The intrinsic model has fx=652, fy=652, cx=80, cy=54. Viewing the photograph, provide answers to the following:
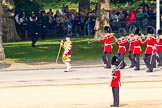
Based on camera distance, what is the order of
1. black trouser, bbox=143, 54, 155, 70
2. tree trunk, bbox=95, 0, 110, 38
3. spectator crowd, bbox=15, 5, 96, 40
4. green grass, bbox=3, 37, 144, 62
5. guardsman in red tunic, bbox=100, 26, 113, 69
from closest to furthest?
1. black trouser, bbox=143, 54, 155, 70
2. guardsman in red tunic, bbox=100, 26, 113, 69
3. green grass, bbox=3, 37, 144, 62
4. tree trunk, bbox=95, 0, 110, 38
5. spectator crowd, bbox=15, 5, 96, 40

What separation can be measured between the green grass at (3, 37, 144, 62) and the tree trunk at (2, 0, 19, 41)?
1142mm

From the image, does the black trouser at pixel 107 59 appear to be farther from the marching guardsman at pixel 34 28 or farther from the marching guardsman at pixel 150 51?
the marching guardsman at pixel 34 28

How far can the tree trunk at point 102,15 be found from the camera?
39375 mm

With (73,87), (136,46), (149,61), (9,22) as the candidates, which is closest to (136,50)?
(136,46)

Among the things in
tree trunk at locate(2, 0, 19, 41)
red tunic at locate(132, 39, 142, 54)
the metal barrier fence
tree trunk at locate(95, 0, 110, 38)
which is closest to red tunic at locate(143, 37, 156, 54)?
red tunic at locate(132, 39, 142, 54)

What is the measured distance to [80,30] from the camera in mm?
45125

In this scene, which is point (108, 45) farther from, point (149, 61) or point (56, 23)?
point (56, 23)

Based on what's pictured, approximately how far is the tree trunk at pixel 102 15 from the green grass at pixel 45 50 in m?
0.95

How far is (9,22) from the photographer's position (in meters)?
41.3

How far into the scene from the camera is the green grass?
32.2 metres

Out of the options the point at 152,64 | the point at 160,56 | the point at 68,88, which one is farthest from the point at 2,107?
the point at 160,56

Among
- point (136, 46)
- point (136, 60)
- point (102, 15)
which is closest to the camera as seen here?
point (136, 60)

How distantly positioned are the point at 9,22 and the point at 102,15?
238 inches

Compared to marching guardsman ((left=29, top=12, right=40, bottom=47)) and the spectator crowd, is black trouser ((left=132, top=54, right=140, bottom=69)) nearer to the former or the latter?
marching guardsman ((left=29, top=12, right=40, bottom=47))
